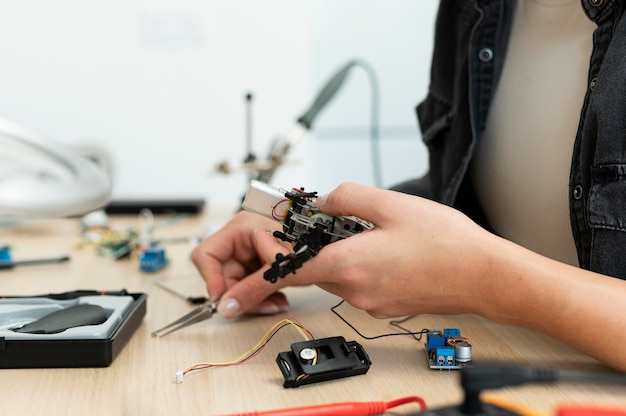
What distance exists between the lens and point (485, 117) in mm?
918

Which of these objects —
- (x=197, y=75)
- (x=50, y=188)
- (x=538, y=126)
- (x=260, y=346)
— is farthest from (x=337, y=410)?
(x=197, y=75)

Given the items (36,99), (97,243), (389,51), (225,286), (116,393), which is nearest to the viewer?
(116,393)

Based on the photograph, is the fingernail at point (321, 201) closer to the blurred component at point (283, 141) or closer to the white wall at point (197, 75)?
the blurred component at point (283, 141)

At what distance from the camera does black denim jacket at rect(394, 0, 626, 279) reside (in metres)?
0.66

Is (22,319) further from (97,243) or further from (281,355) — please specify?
(97,243)

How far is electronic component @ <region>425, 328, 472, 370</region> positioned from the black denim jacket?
0.61 ft

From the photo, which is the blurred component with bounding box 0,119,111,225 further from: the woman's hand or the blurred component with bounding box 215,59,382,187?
the woman's hand

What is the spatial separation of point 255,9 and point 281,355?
1.96m

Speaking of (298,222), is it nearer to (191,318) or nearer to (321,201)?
(321,201)

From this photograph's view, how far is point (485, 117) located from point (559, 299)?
43cm

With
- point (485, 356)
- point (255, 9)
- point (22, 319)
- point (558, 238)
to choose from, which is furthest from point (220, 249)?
point (255, 9)

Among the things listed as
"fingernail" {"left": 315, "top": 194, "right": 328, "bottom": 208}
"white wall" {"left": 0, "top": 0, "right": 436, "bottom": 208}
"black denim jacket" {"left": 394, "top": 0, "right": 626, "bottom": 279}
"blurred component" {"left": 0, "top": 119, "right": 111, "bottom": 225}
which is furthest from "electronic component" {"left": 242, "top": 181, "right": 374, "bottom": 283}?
"white wall" {"left": 0, "top": 0, "right": 436, "bottom": 208}

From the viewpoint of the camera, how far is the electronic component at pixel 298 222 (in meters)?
0.56

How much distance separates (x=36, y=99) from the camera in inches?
89.0
